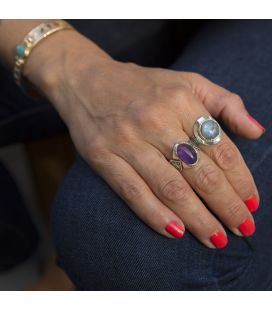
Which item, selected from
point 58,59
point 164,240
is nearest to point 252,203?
point 164,240

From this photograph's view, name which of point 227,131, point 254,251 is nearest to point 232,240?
point 254,251

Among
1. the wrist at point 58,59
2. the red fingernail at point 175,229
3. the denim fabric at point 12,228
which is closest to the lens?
the red fingernail at point 175,229

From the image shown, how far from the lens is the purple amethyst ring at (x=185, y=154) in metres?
0.60

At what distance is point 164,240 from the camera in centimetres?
62

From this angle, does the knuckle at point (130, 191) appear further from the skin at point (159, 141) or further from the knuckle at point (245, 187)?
the knuckle at point (245, 187)

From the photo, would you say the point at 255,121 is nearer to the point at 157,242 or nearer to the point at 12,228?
the point at 157,242

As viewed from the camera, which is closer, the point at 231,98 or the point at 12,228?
the point at 231,98

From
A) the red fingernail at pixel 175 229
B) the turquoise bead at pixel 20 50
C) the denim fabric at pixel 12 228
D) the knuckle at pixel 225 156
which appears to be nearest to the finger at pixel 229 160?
the knuckle at pixel 225 156

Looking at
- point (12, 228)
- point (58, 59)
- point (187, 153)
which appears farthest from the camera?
point (12, 228)

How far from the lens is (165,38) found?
3.12 ft

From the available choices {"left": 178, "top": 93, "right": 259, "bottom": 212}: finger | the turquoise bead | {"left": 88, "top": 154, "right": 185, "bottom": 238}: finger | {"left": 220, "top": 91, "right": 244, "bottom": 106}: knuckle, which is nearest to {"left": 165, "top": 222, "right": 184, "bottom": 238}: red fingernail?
{"left": 88, "top": 154, "right": 185, "bottom": 238}: finger

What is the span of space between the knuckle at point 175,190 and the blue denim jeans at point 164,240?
6 cm

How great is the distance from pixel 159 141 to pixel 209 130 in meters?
0.07

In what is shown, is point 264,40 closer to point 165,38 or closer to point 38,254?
point 165,38
